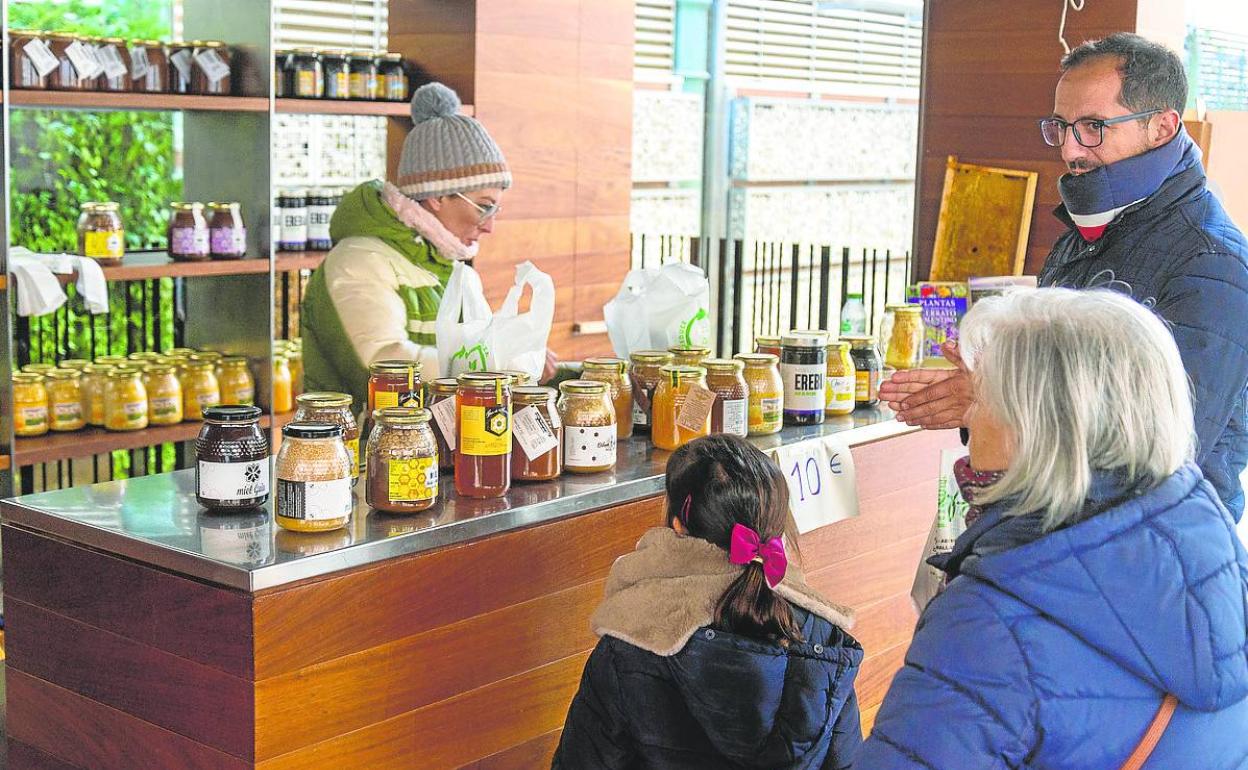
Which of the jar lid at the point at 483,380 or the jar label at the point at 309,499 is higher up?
the jar lid at the point at 483,380

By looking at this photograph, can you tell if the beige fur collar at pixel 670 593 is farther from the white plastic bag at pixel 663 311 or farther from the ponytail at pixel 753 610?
the white plastic bag at pixel 663 311

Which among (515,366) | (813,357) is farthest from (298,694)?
(813,357)

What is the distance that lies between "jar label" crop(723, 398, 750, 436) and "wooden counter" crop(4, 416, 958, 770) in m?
0.25

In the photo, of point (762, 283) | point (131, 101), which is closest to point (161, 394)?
point (131, 101)

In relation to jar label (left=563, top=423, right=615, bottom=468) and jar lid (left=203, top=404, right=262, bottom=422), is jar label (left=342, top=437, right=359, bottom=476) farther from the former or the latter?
jar label (left=563, top=423, right=615, bottom=468)

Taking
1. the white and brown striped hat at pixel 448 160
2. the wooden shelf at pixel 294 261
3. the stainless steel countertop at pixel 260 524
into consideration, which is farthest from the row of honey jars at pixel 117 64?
the stainless steel countertop at pixel 260 524

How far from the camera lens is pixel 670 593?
6.44 ft

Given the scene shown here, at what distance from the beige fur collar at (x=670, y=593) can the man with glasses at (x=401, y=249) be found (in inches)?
51.8

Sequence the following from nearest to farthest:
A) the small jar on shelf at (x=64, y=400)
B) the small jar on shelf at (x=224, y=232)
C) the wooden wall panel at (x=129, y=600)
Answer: the wooden wall panel at (x=129, y=600) < the small jar on shelf at (x=64, y=400) < the small jar on shelf at (x=224, y=232)

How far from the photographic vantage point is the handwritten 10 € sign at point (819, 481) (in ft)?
8.59

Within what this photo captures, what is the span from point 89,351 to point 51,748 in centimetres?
271

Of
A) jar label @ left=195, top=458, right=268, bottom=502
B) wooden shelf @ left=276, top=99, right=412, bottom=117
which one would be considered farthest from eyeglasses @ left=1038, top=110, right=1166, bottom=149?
wooden shelf @ left=276, top=99, right=412, bottom=117

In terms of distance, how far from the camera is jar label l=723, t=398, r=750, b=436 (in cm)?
256

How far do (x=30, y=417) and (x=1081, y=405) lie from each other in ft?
10.3
